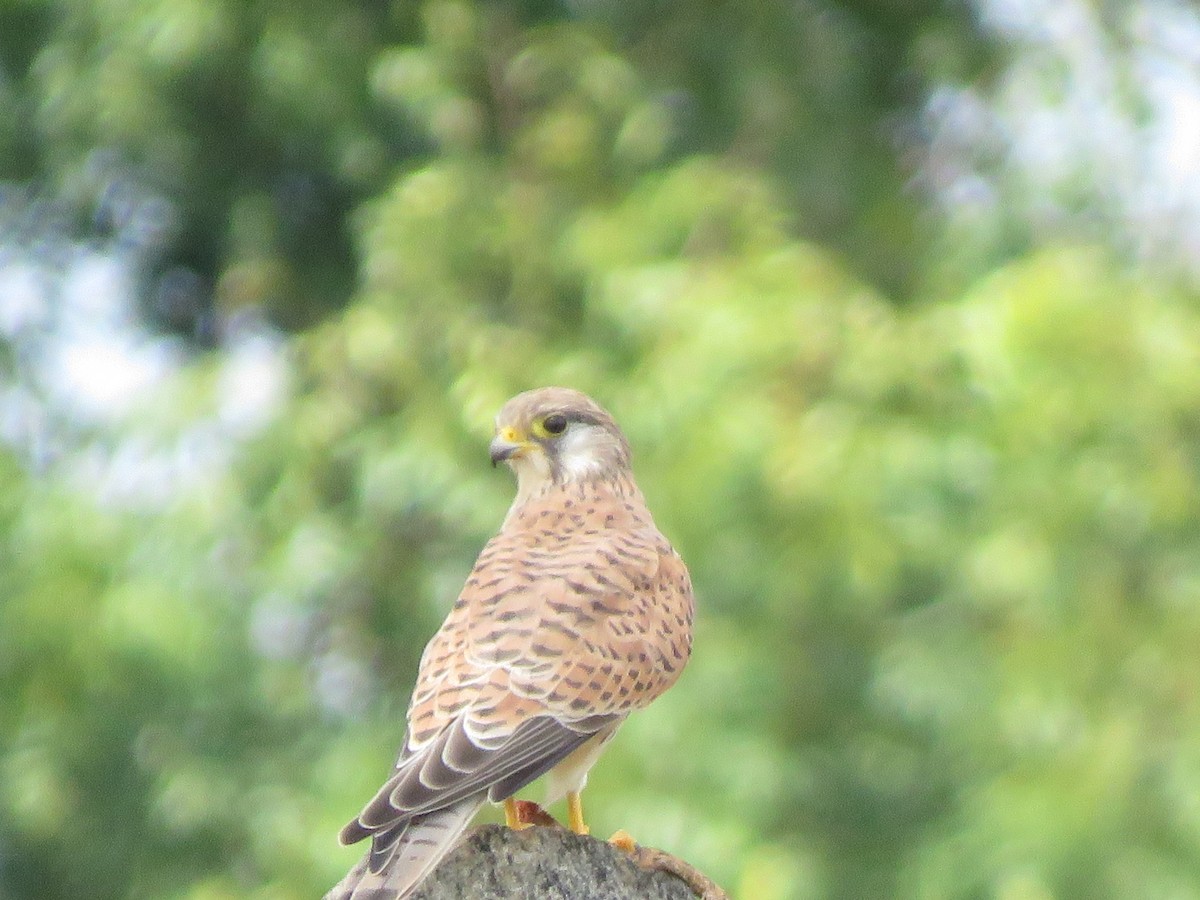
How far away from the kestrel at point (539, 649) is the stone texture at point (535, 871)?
0.05 meters

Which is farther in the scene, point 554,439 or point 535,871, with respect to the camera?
point 554,439

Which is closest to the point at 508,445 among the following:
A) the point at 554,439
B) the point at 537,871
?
the point at 554,439

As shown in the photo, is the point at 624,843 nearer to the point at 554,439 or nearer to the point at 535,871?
the point at 535,871

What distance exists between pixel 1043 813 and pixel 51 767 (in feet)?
10.7

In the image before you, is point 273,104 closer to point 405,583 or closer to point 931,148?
point 405,583

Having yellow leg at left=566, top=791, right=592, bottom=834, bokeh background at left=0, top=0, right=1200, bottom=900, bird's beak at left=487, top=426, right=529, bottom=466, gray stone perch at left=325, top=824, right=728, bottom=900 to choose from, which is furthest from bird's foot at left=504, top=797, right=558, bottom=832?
bokeh background at left=0, top=0, right=1200, bottom=900

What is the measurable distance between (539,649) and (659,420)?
2.38 metres

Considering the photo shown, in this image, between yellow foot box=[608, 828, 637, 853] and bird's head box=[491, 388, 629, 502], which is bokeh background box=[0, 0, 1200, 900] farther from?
yellow foot box=[608, 828, 637, 853]

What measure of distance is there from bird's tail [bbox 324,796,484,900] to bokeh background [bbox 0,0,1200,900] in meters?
2.69

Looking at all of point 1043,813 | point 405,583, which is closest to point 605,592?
point 1043,813

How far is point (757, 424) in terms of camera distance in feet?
A: 17.5

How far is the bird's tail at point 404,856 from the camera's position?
2.44 meters

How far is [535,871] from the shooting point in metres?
2.56

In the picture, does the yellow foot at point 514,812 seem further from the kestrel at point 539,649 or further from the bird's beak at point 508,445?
the bird's beak at point 508,445
